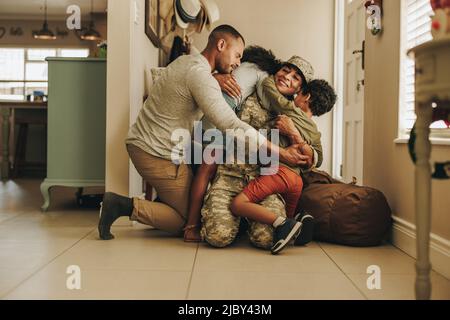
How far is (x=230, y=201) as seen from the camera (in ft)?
8.82

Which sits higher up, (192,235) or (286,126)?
(286,126)

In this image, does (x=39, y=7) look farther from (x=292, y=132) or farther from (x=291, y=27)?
(x=292, y=132)

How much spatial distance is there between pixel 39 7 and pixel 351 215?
9.40 meters

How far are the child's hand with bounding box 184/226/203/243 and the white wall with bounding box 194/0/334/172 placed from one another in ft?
9.41

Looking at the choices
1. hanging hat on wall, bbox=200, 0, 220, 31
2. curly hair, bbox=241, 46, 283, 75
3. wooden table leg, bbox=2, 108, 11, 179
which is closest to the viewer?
curly hair, bbox=241, 46, 283, 75

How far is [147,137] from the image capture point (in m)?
2.81

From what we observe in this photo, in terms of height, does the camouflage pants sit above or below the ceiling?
below

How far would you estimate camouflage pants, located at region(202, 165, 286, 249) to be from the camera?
8.48 feet

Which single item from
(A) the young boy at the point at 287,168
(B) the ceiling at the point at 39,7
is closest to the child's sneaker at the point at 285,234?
(A) the young boy at the point at 287,168

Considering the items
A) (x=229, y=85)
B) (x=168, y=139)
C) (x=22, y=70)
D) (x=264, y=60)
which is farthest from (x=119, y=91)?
(x=22, y=70)

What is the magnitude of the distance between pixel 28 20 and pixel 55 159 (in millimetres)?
8474

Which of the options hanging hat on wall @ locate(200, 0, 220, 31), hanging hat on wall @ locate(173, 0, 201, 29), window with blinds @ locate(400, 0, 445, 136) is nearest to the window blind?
window with blinds @ locate(400, 0, 445, 136)

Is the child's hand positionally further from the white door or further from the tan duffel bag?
the white door
